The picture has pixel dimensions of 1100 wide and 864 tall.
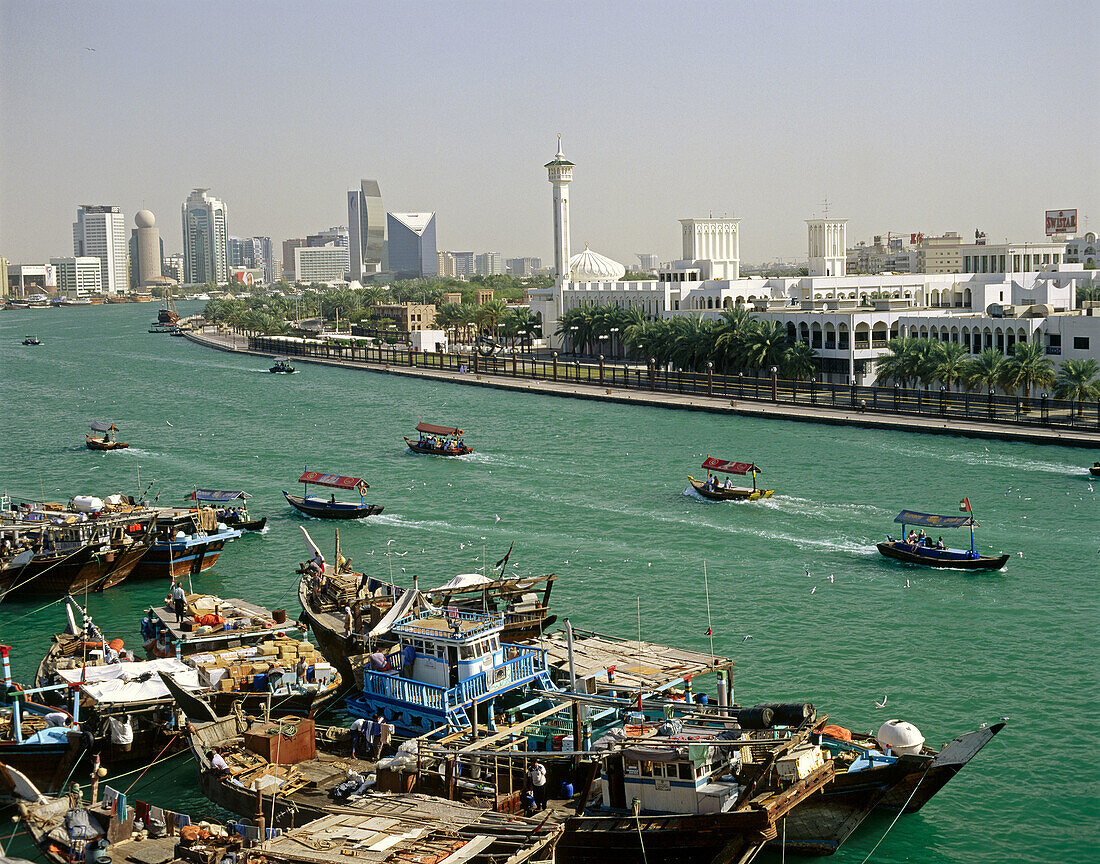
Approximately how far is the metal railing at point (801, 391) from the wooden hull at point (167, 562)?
141ft

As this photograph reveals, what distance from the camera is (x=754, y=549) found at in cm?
4162

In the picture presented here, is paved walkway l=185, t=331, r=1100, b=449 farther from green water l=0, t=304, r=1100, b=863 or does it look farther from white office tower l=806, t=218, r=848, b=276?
white office tower l=806, t=218, r=848, b=276

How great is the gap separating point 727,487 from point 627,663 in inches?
946

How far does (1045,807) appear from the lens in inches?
881

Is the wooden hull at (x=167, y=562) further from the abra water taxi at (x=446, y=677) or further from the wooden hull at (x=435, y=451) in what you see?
the wooden hull at (x=435, y=451)

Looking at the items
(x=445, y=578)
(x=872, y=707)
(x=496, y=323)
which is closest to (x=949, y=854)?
(x=872, y=707)

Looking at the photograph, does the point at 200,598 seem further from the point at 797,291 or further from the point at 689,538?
the point at 797,291

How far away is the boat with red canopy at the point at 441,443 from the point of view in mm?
62656

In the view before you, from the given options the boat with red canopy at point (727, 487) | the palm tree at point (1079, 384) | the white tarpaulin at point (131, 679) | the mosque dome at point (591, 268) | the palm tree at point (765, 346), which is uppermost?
the mosque dome at point (591, 268)

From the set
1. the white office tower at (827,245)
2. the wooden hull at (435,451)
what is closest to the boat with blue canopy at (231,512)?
the wooden hull at (435,451)

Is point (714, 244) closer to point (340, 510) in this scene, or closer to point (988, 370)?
point (988, 370)

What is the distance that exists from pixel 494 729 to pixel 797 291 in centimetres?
9221

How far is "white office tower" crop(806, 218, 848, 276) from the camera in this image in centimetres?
12950

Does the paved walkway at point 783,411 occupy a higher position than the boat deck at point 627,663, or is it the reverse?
the paved walkway at point 783,411
